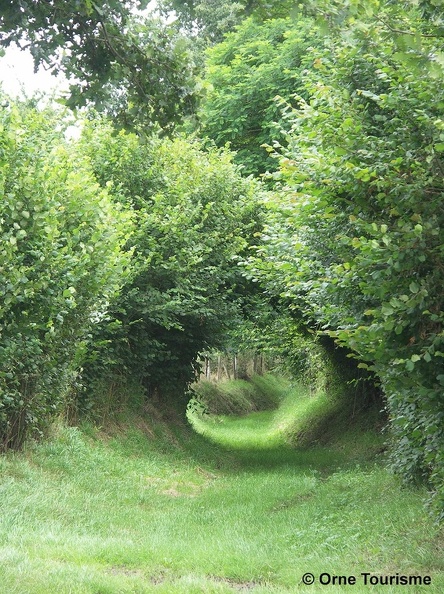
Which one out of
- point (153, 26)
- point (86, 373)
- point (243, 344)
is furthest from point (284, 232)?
point (243, 344)

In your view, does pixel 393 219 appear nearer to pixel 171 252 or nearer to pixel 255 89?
pixel 171 252

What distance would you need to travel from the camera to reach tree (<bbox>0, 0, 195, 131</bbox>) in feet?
16.7

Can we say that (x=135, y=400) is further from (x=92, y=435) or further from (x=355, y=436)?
(x=355, y=436)

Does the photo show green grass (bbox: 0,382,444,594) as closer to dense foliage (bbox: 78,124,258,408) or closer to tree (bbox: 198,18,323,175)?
dense foliage (bbox: 78,124,258,408)

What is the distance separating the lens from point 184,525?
9.72 metres

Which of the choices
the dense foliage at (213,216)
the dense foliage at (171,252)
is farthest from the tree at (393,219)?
the dense foliage at (171,252)

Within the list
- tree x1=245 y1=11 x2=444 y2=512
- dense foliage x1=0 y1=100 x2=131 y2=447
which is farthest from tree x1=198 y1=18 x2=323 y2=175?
tree x1=245 y1=11 x2=444 y2=512
